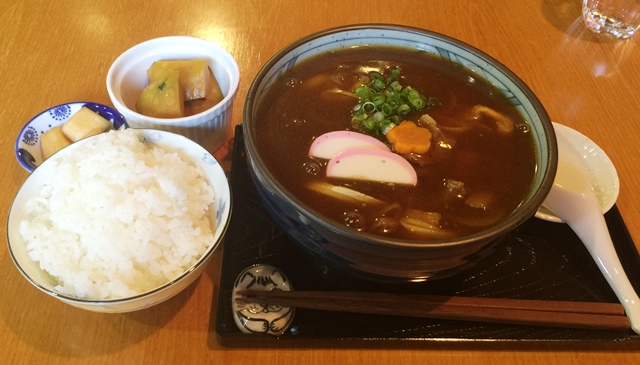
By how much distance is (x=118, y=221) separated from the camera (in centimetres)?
120

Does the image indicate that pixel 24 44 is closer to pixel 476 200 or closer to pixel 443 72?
pixel 443 72

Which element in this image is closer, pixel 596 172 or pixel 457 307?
pixel 457 307

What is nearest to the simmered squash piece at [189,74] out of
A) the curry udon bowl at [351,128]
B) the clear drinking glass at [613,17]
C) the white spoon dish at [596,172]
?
the curry udon bowl at [351,128]

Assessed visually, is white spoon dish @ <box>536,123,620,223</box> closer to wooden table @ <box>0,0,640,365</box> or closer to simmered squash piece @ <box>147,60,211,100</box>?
wooden table @ <box>0,0,640,365</box>

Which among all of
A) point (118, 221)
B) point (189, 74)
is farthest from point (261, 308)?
point (189, 74)

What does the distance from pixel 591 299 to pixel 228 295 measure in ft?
3.05

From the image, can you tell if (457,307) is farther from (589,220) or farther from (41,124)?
(41,124)

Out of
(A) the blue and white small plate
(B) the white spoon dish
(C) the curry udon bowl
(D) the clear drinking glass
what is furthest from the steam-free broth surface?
(D) the clear drinking glass

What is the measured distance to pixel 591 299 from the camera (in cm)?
124

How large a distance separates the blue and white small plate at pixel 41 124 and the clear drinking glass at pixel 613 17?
2.06 metres

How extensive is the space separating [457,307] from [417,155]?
1.29 ft

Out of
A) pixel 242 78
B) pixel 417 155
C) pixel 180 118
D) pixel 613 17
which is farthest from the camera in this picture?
pixel 613 17

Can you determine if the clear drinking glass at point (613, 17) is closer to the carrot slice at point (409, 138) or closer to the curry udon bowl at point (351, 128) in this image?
the curry udon bowl at point (351, 128)

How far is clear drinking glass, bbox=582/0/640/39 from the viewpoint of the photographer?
7.02 feet
